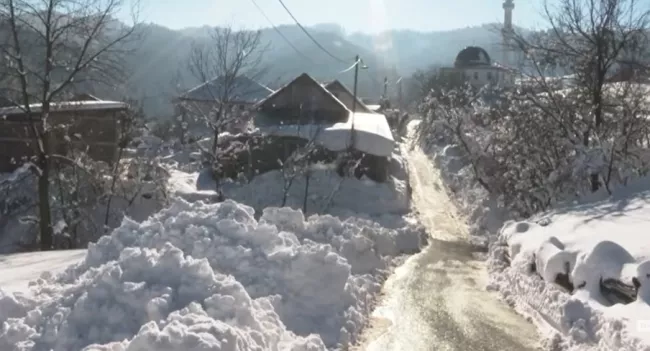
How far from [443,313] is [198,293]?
5.11 m

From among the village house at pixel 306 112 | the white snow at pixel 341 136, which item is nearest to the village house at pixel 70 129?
the white snow at pixel 341 136

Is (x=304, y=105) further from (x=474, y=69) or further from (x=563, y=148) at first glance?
(x=474, y=69)

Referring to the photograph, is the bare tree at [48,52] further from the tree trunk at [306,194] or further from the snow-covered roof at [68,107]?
the tree trunk at [306,194]

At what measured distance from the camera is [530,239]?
12.8 m

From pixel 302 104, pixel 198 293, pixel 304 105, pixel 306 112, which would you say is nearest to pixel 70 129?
pixel 302 104

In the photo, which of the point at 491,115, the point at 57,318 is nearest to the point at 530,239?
the point at 57,318

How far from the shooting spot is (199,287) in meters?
7.41

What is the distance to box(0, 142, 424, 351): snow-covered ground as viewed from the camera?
6637 mm

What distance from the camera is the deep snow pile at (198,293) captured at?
21.6 feet

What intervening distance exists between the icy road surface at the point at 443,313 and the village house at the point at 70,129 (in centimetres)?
1192

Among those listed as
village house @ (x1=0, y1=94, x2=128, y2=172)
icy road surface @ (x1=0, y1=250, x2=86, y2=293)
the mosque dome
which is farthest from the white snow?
the mosque dome

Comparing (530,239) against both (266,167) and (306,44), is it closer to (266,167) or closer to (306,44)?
(266,167)

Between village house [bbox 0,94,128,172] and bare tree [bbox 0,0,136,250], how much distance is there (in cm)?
281

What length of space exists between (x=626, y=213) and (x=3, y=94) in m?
15.7
